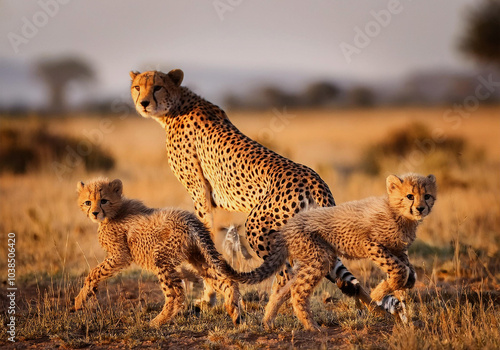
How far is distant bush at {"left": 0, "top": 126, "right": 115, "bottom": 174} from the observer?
14.3 metres

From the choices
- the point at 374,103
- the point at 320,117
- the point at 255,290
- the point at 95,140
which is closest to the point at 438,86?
the point at 374,103

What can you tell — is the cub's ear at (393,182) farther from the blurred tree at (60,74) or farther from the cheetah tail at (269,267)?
the blurred tree at (60,74)

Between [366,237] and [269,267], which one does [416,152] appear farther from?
[269,267]

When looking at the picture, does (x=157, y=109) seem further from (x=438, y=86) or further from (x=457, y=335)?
(x=438, y=86)

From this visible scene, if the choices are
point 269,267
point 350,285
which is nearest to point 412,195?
point 350,285

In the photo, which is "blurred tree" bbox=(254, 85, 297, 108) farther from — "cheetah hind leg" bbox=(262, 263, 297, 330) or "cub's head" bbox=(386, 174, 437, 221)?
"cub's head" bbox=(386, 174, 437, 221)

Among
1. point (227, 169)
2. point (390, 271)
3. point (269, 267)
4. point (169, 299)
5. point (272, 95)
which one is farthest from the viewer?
point (272, 95)

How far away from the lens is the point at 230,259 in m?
6.42

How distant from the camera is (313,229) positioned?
4.39 metres

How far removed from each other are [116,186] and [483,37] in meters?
21.3

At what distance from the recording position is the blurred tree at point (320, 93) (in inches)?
1874

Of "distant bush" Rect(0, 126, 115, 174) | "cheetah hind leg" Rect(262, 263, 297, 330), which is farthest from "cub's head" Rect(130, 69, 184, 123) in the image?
"distant bush" Rect(0, 126, 115, 174)

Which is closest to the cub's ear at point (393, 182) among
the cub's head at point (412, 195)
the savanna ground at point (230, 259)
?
the cub's head at point (412, 195)

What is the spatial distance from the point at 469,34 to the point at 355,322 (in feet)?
71.6
